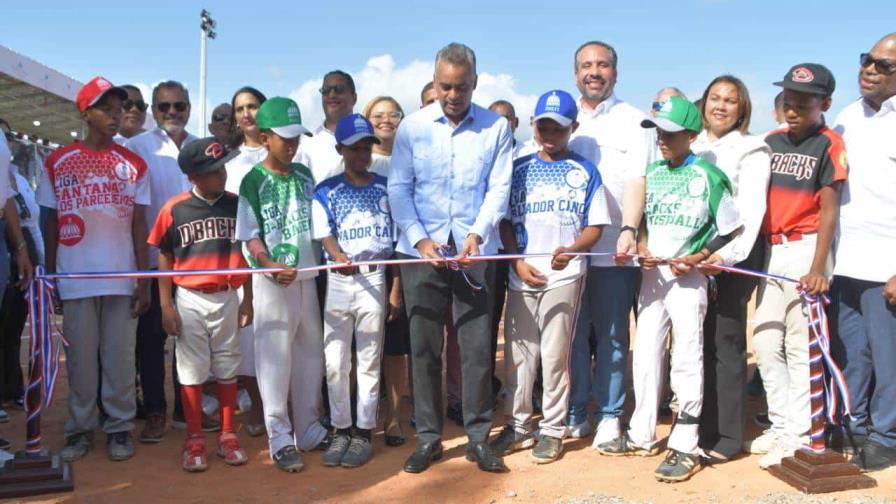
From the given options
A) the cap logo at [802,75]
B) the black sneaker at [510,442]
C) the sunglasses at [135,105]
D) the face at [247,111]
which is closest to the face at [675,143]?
the cap logo at [802,75]

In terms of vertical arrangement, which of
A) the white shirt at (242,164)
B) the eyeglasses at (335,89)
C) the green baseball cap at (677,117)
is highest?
the eyeglasses at (335,89)

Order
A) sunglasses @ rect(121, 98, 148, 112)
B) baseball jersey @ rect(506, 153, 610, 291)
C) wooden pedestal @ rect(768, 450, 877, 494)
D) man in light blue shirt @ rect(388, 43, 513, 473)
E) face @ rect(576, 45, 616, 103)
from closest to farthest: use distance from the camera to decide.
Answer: wooden pedestal @ rect(768, 450, 877, 494) < man in light blue shirt @ rect(388, 43, 513, 473) < baseball jersey @ rect(506, 153, 610, 291) < face @ rect(576, 45, 616, 103) < sunglasses @ rect(121, 98, 148, 112)

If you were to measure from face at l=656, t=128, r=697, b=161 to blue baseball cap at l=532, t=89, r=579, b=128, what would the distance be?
0.54m

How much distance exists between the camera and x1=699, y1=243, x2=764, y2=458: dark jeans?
176 inches

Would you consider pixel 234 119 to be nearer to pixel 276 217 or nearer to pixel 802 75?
pixel 276 217

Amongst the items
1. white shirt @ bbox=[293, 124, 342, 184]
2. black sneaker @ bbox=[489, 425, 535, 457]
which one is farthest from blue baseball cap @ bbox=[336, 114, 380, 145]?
black sneaker @ bbox=[489, 425, 535, 457]

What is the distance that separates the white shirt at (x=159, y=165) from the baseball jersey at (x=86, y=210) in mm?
540

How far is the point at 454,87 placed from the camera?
14.2 ft

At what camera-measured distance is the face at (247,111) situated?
556 centimetres

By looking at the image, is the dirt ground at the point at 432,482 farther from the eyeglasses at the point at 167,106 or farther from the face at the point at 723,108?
the eyeglasses at the point at 167,106

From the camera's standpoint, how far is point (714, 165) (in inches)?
179

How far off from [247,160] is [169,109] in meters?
0.71

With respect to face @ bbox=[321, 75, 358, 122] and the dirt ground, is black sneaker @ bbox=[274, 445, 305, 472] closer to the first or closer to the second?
the dirt ground

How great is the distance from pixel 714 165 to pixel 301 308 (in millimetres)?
2702
